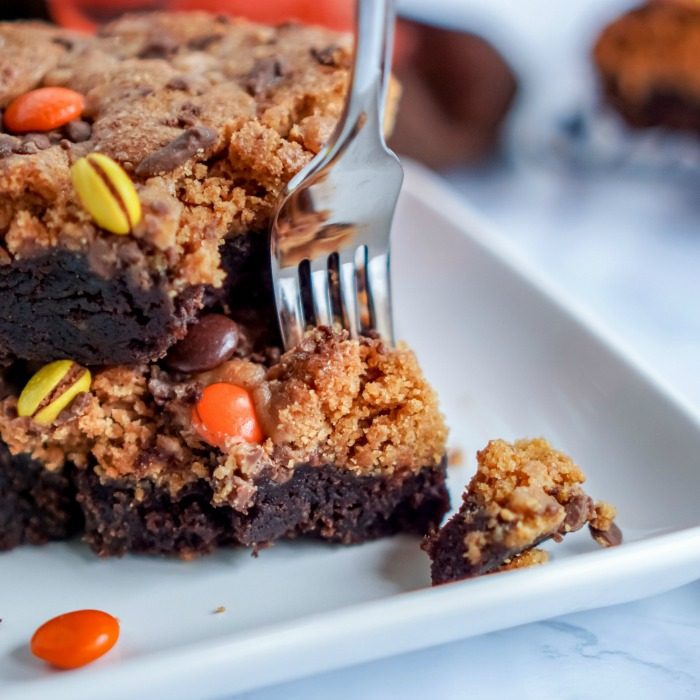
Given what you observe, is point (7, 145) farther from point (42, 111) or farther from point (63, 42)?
point (63, 42)

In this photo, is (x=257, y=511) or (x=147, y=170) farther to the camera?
(x=257, y=511)

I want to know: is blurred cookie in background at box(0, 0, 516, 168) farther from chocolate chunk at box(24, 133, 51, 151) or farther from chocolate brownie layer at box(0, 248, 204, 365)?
chocolate brownie layer at box(0, 248, 204, 365)

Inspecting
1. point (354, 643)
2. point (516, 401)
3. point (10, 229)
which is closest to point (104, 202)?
point (10, 229)

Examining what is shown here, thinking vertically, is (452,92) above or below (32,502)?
above

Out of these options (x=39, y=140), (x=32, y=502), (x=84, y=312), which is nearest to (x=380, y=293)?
(x=84, y=312)

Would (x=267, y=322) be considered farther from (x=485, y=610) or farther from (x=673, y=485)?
(x=673, y=485)

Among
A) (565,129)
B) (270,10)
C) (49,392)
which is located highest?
(270,10)

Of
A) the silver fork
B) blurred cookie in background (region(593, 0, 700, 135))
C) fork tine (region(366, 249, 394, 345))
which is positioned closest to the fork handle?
the silver fork
